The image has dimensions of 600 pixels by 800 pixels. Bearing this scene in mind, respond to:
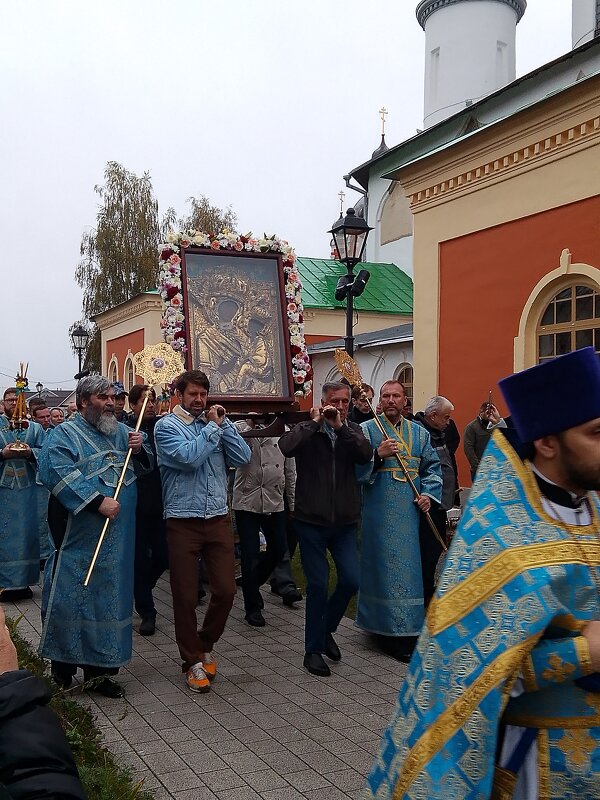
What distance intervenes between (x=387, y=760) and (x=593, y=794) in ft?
1.77

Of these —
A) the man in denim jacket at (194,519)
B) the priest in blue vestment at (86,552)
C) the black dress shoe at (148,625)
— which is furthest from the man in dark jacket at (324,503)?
the black dress shoe at (148,625)

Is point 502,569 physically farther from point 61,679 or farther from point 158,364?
point 158,364

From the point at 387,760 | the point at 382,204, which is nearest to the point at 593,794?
the point at 387,760

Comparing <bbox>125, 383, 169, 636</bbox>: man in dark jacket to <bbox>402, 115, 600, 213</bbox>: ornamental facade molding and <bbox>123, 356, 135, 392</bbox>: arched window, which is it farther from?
<bbox>123, 356, 135, 392</bbox>: arched window

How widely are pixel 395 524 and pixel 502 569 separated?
4.41 meters

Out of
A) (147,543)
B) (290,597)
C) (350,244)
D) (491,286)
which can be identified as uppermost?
(350,244)

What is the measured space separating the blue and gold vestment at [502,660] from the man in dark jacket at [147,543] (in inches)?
196

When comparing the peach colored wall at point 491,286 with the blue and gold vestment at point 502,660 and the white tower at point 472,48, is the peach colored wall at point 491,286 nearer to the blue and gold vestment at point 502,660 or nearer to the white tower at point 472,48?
the blue and gold vestment at point 502,660

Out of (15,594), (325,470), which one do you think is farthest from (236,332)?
(15,594)

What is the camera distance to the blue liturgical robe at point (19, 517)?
8414mm

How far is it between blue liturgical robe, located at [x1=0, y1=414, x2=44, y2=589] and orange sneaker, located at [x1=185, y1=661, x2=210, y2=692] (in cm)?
335

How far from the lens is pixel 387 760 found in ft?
7.95

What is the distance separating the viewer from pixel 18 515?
8.58 metres

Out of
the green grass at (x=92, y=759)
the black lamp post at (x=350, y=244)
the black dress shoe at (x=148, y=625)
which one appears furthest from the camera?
the black lamp post at (x=350, y=244)
